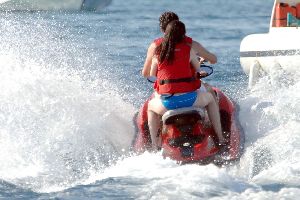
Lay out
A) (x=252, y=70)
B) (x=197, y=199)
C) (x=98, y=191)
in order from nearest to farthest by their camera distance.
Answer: (x=197, y=199) → (x=98, y=191) → (x=252, y=70)

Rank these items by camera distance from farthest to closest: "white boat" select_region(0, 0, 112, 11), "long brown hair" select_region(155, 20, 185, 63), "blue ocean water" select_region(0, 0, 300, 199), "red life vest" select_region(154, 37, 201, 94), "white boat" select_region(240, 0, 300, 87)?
"white boat" select_region(0, 0, 112, 11), "white boat" select_region(240, 0, 300, 87), "red life vest" select_region(154, 37, 201, 94), "long brown hair" select_region(155, 20, 185, 63), "blue ocean water" select_region(0, 0, 300, 199)

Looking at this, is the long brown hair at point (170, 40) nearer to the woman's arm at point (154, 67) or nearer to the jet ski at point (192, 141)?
the woman's arm at point (154, 67)

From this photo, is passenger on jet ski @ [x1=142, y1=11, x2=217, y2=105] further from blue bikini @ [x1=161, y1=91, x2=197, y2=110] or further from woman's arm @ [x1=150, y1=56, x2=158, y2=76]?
blue bikini @ [x1=161, y1=91, x2=197, y2=110]

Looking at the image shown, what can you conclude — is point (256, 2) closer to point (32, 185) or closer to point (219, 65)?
point (219, 65)

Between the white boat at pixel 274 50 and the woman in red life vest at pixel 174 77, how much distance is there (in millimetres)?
5378

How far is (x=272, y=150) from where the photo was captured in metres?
8.97

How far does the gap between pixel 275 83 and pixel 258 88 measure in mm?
783

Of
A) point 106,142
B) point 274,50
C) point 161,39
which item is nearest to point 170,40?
point 161,39

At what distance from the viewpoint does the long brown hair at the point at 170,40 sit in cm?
859

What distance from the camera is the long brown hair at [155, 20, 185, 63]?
28.2 feet

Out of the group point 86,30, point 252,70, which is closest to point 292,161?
point 252,70

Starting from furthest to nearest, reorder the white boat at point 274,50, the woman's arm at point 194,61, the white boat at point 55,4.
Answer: the white boat at point 55,4
the white boat at point 274,50
the woman's arm at point 194,61

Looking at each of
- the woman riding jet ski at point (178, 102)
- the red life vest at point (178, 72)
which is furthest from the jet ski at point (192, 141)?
the red life vest at point (178, 72)

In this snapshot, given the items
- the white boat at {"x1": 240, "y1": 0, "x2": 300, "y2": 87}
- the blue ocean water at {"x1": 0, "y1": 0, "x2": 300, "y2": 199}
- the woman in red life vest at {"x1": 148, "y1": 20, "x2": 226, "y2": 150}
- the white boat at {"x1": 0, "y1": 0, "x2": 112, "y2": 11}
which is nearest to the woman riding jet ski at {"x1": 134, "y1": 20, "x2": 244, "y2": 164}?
the woman in red life vest at {"x1": 148, "y1": 20, "x2": 226, "y2": 150}
